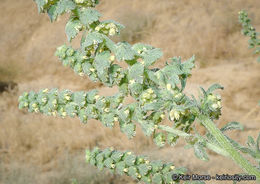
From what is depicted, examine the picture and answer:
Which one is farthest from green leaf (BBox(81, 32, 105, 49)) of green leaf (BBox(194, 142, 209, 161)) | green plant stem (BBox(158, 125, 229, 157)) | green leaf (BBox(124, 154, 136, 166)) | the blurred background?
the blurred background

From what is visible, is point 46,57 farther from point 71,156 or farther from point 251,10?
point 251,10

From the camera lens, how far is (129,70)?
0.96m

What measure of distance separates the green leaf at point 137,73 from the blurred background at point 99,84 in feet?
6.02

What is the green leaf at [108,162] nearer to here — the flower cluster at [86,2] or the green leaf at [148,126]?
the green leaf at [148,126]

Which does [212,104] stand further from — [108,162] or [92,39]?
[108,162]

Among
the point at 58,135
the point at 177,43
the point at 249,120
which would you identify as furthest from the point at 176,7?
the point at 58,135

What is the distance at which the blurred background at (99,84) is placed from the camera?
505cm

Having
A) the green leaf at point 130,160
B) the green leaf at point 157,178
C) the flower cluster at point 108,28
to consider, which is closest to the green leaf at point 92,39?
the flower cluster at point 108,28

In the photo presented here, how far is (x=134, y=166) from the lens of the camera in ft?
4.36

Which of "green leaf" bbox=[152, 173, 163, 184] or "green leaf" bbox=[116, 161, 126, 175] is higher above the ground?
"green leaf" bbox=[116, 161, 126, 175]

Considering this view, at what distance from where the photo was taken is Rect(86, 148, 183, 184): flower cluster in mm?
1321

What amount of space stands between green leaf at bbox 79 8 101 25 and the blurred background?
6.55ft

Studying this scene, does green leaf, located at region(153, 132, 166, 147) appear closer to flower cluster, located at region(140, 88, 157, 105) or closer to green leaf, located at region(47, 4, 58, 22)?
flower cluster, located at region(140, 88, 157, 105)

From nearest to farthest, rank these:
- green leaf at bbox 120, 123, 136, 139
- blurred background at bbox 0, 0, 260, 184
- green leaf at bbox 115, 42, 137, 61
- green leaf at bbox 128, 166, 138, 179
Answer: green leaf at bbox 115, 42, 137, 61 < green leaf at bbox 120, 123, 136, 139 < green leaf at bbox 128, 166, 138, 179 < blurred background at bbox 0, 0, 260, 184
